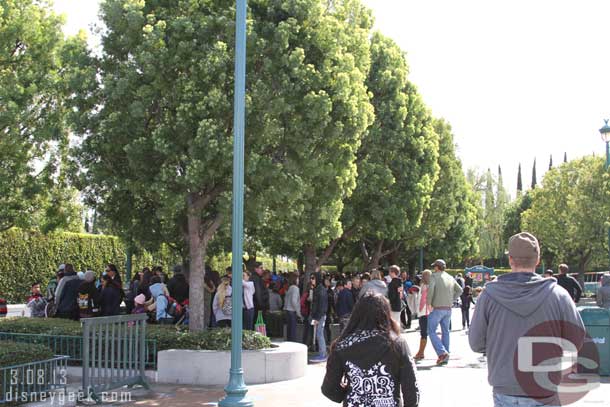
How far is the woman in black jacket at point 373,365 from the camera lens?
4.00 meters

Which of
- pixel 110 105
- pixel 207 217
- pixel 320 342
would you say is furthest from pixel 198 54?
pixel 320 342

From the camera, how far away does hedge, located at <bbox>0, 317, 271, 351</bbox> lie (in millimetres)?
11758

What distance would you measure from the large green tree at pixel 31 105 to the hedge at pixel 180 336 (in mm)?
3958

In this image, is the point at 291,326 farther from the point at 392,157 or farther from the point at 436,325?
the point at 392,157

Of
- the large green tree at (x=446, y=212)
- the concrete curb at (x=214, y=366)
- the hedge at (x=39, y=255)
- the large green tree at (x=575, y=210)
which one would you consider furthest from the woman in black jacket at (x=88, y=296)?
the large green tree at (x=575, y=210)

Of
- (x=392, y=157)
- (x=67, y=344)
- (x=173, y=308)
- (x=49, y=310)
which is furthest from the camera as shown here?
(x=392, y=157)

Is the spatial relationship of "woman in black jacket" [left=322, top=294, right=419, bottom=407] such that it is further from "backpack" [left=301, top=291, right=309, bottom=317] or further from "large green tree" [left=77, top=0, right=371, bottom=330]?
"backpack" [left=301, top=291, right=309, bottom=317]

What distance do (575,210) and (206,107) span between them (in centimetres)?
3521

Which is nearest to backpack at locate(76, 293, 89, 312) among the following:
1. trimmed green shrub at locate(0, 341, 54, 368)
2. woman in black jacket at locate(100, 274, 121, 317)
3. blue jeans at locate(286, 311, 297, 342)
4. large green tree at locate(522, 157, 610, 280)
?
woman in black jacket at locate(100, 274, 121, 317)

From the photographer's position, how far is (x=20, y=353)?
8984 millimetres

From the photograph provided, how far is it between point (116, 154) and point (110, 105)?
3.07 feet

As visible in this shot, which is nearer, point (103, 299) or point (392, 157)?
point (103, 299)

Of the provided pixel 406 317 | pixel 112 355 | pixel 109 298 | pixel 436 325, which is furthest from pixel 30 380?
pixel 406 317

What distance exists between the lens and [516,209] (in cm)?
7356
